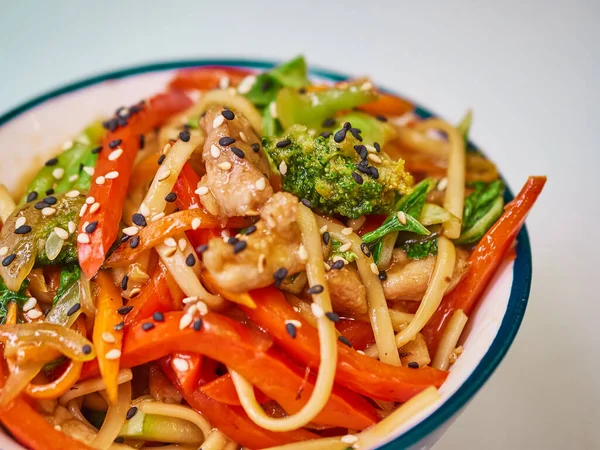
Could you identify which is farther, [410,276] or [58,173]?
[58,173]

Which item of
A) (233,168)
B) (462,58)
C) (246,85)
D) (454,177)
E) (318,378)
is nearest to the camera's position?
→ (318,378)

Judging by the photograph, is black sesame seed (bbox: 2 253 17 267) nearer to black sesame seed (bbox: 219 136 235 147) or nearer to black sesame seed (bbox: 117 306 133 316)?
black sesame seed (bbox: 117 306 133 316)

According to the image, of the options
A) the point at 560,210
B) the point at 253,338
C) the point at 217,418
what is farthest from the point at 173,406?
the point at 560,210

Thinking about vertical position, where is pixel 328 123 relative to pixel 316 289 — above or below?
above

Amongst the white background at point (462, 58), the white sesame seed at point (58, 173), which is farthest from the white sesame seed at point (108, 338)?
the white background at point (462, 58)

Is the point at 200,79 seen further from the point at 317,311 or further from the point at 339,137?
the point at 317,311

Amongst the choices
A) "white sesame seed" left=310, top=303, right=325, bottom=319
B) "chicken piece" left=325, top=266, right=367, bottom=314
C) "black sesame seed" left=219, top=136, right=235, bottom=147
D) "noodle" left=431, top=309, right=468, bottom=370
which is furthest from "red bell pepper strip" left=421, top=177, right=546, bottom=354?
"black sesame seed" left=219, top=136, right=235, bottom=147

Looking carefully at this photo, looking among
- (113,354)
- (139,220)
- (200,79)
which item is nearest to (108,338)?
(113,354)

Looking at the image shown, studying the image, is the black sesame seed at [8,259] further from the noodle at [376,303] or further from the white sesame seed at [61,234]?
the noodle at [376,303]
